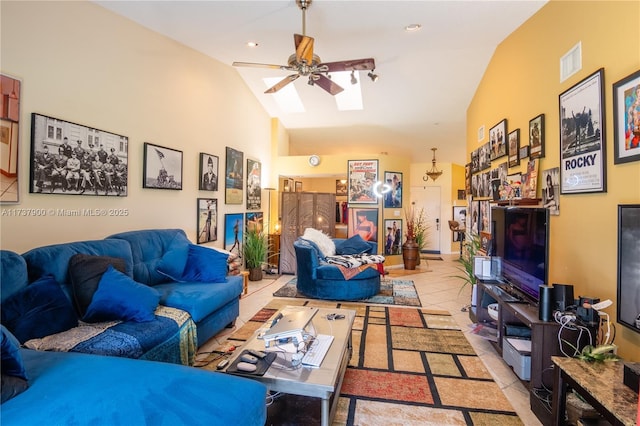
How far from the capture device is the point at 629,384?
53.2 inches

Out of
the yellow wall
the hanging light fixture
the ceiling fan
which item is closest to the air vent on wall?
the yellow wall

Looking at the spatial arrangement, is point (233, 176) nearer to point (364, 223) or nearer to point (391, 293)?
point (364, 223)

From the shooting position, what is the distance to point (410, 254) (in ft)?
21.5

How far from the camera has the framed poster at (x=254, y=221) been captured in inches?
214

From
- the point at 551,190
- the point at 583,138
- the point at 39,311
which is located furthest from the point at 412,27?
the point at 39,311

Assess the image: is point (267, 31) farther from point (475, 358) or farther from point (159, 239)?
point (475, 358)

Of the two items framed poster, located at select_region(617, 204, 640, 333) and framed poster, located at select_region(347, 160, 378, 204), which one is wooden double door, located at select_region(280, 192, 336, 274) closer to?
framed poster, located at select_region(347, 160, 378, 204)

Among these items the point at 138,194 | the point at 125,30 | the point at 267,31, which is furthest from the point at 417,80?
the point at 138,194

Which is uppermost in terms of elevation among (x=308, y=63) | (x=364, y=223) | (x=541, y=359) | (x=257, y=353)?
(x=308, y=63)

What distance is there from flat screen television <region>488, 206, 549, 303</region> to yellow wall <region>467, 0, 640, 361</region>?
0.29 m

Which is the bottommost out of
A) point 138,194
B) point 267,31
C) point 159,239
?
point 159,239

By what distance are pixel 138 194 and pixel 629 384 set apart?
13.0 feet

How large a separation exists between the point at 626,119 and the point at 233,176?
453cm

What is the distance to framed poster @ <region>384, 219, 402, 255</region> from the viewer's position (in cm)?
653
